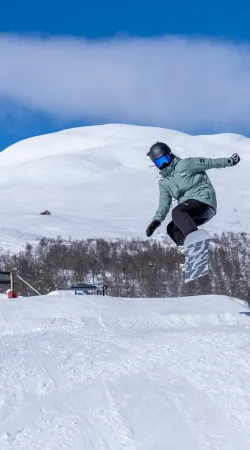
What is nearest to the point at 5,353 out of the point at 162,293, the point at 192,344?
the point at 192,344

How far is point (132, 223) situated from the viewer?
58938 millimetres

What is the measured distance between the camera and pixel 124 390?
4.11 metres

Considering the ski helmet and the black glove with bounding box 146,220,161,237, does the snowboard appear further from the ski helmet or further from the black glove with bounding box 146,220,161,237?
the ski helmet

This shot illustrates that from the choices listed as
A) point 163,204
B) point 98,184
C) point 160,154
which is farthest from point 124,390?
point 98,184

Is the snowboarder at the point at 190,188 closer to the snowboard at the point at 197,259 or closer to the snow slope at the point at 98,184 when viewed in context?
the snowboard at the point at 197,259

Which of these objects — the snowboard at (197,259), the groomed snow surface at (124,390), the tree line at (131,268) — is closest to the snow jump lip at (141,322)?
the groomed snow surface at (124,390)

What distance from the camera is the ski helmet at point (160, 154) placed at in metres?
6.01

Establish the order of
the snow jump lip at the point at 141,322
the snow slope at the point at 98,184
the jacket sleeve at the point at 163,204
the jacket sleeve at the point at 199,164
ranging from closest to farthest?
the jacket sleeve at the point at 199,164
the jacket sleeve at the point at 163,204
the snow jump lip at the point at 141,322
the snow slope at the point at 98,184

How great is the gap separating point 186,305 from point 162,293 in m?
22.0

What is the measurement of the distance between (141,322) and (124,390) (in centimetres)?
579

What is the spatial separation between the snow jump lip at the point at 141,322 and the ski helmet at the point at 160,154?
3373 millimetres

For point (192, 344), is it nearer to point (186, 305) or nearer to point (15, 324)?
point (15, 324)

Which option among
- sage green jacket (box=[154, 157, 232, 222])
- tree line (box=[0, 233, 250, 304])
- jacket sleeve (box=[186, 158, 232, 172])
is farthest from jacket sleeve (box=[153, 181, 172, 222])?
tree line (box=[0, 233, 250, 304])

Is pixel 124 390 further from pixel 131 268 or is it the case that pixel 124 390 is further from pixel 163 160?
pixel 131 268
